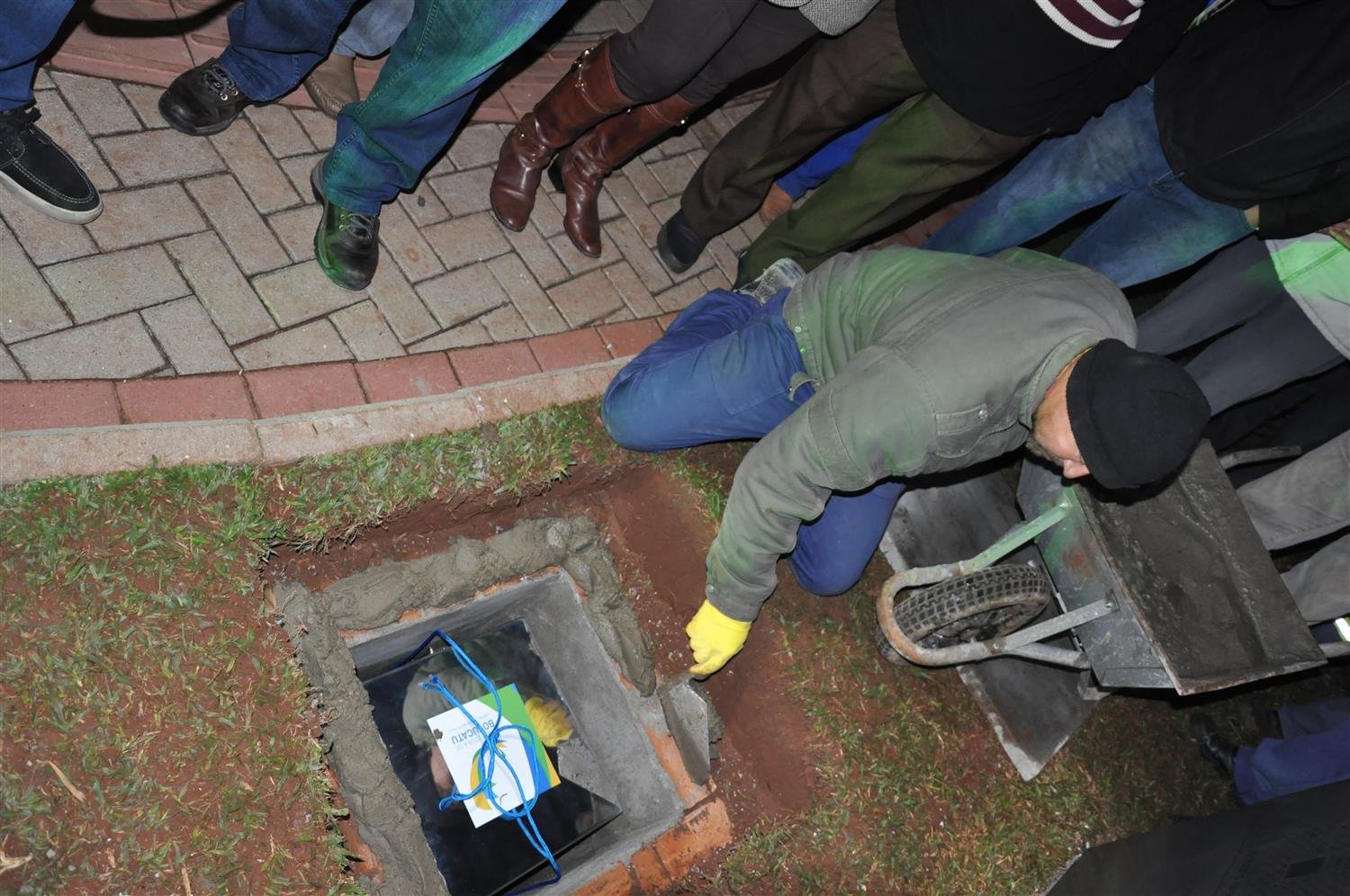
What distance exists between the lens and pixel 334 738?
2664 millimetres

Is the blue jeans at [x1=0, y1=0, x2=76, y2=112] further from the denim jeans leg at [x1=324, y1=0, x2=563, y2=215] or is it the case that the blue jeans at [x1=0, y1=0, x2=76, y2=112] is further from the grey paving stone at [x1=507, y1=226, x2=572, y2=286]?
the grey paving stone at [x1=507, y1=226, x2=572, y2=286]

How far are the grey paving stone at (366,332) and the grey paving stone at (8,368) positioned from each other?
2.92 feet

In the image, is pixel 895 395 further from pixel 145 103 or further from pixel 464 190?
pixel 145 103

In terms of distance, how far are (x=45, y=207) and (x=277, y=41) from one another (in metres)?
0.88

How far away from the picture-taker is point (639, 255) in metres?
Answer: 4.11

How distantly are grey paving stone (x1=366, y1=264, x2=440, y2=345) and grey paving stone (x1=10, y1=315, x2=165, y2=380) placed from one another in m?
0.75

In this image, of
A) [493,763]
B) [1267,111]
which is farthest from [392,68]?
[1267,111]

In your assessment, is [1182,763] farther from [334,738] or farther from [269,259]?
[269,259]

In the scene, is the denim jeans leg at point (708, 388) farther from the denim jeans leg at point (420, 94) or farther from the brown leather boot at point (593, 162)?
the denim jeans leg at point (420, 94)

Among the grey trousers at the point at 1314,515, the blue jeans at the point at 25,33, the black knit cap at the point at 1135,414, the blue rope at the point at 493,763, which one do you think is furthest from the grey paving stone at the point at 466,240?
the grey trousers at the point at 1314,515

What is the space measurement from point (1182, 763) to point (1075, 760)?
2.51 feet

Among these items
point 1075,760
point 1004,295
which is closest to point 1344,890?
point 1075,760

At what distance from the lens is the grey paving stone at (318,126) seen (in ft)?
11.3

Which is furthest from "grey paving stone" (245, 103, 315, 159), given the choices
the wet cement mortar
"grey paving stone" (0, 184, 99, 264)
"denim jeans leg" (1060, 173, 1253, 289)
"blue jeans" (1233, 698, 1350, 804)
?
"blue jeans" (1233, 698, 1350, 804)
